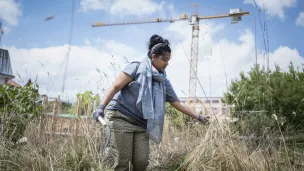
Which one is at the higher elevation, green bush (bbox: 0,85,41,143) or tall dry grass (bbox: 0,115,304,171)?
green bush (bbox: 0,85,41,143)

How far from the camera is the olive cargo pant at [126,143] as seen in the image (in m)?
2.21

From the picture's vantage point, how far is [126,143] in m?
2.24

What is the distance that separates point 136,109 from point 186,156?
716mm

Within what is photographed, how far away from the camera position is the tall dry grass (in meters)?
2.00

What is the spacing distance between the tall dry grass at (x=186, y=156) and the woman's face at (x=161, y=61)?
719 millimetres

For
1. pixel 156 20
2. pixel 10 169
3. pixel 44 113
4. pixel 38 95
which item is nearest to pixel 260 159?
pixel 10 169

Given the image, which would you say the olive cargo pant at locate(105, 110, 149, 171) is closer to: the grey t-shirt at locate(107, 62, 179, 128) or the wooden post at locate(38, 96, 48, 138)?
the grey t-shirt at locate(107, 62, 179, 128)

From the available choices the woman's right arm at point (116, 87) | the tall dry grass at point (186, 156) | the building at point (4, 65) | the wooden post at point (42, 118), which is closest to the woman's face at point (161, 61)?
the woman's right arm at point (116, 87)

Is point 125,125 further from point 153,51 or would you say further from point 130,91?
point 153,51

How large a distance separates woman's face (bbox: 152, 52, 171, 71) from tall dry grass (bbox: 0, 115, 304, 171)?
0.72 meters

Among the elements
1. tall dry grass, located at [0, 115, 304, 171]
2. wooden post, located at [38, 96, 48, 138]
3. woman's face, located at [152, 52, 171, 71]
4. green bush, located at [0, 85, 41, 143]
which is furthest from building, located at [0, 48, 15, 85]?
woman's face, located at [152, 52, 171, 71]

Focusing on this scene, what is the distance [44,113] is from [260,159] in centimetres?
270

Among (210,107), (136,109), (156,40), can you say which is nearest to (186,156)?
(210,107)

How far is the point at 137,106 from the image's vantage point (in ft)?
7.45
